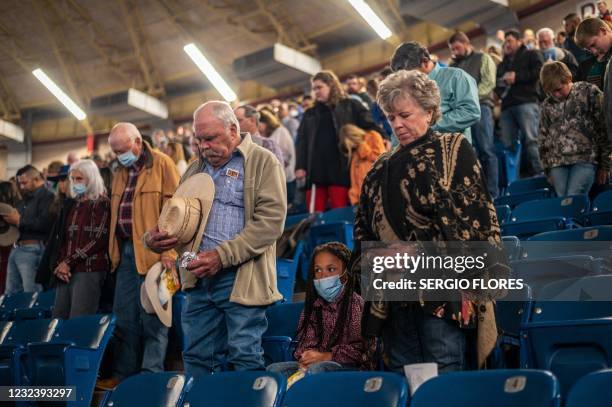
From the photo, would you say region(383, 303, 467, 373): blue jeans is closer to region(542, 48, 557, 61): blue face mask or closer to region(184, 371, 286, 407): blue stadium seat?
region(184, 371, 286, 407): blue stadium seat

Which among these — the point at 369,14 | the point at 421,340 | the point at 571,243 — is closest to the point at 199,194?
the point at 421,340

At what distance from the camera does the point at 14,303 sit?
5762 mm

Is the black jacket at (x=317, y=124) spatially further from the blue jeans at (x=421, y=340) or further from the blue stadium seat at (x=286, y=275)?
the blue jeans at (x=421, y=340)

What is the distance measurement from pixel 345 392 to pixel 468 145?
0.84m

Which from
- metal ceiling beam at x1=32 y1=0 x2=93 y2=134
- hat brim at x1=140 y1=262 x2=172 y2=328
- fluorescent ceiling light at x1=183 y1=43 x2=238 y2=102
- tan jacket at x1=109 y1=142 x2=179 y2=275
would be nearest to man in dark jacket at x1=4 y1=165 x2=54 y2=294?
tan jacket at x1=109 y1=142 x2=179 y2=275

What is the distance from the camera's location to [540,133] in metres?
5.34

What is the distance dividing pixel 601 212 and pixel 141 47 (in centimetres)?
1432

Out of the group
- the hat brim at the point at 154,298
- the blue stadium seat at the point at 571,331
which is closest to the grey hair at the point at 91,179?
the hat brim at the point at 154,298

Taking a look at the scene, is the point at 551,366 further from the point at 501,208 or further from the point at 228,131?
the point at 501,208

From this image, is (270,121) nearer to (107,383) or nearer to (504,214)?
(504,214)

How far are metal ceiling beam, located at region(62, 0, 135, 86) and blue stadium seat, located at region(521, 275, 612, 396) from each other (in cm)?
1513

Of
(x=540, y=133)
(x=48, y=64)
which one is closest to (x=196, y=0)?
(x=48, y=64)

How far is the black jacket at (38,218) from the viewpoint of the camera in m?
6.41

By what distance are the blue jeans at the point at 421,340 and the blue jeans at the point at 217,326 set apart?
77 centimetres
